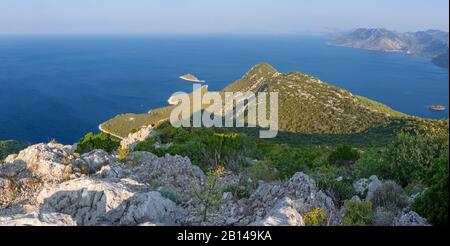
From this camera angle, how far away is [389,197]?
7.52 m

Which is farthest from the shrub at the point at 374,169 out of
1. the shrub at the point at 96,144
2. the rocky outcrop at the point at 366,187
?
the shrub at the point at 96,144

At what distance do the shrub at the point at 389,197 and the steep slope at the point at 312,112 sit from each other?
135 feet

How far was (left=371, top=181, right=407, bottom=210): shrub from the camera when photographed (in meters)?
7.39

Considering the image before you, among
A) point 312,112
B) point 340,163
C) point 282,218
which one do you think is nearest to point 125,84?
point 312,112

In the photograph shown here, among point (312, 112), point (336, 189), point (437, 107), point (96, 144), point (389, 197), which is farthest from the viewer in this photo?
point (437, 107)

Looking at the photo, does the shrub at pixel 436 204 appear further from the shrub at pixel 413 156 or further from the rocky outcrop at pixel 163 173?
the rocky outcrop at pixel 163 173

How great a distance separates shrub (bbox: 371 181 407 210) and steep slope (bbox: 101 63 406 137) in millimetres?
41154

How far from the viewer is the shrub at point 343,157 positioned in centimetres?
1437

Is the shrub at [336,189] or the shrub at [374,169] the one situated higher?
the shrub at [336,189]

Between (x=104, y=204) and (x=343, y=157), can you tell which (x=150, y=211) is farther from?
(x=343, y=157)

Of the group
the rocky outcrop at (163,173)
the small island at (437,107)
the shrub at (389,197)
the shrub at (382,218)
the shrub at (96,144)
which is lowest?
the small island at (437,107)

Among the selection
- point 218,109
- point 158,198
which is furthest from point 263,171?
point 218,109

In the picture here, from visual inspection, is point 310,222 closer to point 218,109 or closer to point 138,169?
point 138,169

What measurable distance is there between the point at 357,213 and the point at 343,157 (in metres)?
8.42
